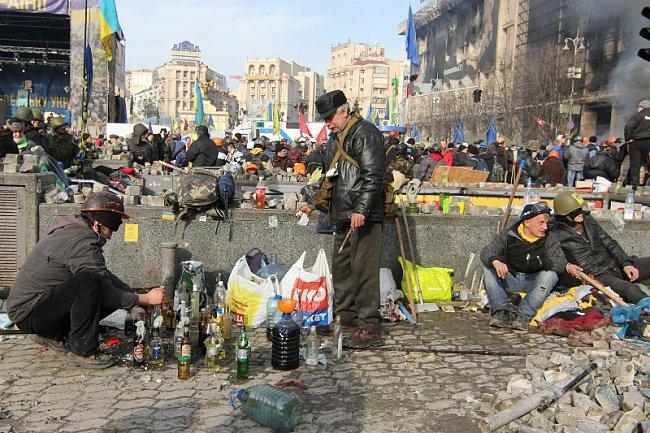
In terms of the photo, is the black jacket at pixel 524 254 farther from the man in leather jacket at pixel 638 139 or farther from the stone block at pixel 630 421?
the man in leather jacket at pixel 638 139

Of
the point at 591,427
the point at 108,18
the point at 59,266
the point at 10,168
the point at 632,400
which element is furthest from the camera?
the point at 108,18

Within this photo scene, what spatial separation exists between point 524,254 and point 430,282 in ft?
3.70

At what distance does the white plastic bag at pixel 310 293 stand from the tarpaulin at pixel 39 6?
33891 millimetres

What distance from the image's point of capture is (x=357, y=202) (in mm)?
5801

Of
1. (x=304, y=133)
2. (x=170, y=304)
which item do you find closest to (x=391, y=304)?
(x=170, y=304)

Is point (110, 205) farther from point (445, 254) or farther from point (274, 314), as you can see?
point (445, 254)

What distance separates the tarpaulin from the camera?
115ft

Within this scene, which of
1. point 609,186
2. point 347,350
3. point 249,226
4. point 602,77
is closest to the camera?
point 347,350

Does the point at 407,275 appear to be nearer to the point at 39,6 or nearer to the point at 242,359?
the point at 242,359

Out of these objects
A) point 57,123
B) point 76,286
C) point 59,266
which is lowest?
point 76,286

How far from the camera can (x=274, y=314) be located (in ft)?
20.0

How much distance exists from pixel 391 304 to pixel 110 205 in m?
3.06

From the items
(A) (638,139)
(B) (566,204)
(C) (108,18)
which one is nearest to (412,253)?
(B) (566,204)

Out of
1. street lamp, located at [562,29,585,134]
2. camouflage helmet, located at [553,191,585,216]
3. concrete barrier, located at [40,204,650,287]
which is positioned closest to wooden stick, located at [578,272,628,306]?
camouflage helmet, located at [553,191,585,216]
